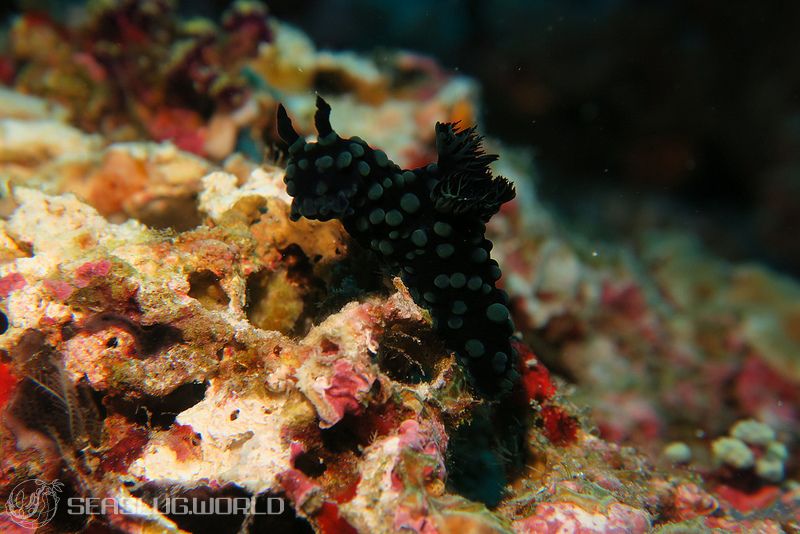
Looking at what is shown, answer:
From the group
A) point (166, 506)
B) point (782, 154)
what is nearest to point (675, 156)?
point (782, 154)

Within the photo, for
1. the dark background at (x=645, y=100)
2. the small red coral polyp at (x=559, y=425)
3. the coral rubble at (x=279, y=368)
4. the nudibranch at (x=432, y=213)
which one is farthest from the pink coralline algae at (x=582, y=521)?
the dark background at (x=645, y=100)

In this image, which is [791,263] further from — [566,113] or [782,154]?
[566,113]

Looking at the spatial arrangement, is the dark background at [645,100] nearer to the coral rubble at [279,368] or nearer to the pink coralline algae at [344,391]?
the coral rubble at [279,368]

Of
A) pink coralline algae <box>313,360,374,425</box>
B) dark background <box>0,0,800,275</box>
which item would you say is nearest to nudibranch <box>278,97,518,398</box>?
pink coralline algae <box>313,360,374,425</box>

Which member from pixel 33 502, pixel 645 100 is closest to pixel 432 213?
pixel 33 502

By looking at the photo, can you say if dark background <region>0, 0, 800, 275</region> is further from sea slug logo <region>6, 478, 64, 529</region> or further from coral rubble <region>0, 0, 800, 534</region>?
sea slug logo <region>6, 478, 64, 529</region>

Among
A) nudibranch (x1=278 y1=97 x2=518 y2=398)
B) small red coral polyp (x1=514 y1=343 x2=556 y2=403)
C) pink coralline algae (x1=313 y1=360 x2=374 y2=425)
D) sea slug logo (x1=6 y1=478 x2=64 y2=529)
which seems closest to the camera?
pink coralline algae (x1=313 y1=360 x2=374 y2=425)

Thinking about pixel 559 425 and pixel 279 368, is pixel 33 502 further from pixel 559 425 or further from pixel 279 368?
pixel 559 425
